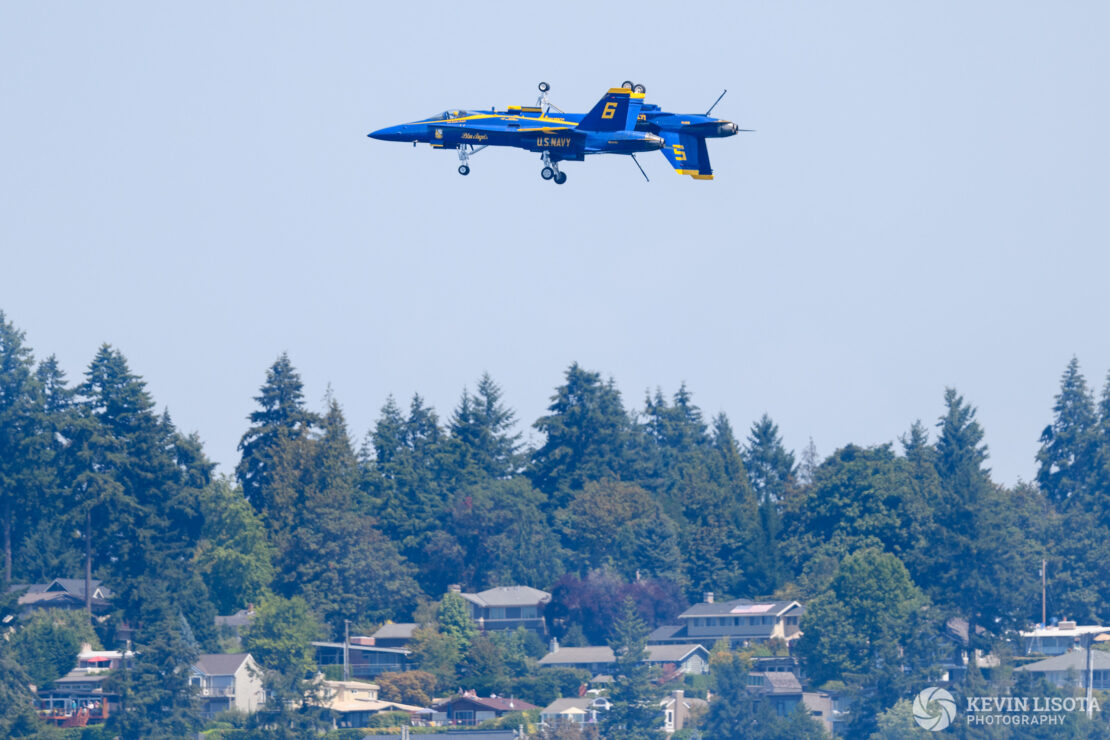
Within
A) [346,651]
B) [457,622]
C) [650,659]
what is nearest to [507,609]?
[457,622]

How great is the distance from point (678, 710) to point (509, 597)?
879 inches

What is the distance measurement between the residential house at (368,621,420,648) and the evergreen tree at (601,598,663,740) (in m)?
16.8

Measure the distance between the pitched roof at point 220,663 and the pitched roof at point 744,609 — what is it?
33229 millimetres

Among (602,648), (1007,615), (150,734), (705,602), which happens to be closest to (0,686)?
(150,734)

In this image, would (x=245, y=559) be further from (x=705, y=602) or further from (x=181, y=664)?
(x=705, y=602)

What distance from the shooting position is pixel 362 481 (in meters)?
159

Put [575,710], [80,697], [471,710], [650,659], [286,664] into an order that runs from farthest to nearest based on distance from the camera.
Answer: [650,659]
[286,664]
[80,697]
[575,710]
[471,710]

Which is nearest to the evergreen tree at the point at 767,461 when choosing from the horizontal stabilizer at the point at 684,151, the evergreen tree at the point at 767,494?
the evergreen tree at the point at 767,494

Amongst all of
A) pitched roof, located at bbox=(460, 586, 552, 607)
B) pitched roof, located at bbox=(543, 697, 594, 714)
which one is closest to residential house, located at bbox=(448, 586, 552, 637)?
pitched roof, located at bbox=(460, 586, 552, 607)

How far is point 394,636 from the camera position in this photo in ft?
440

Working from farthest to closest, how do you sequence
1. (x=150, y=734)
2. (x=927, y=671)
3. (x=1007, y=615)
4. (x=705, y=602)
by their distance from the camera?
(x=705, y=602) < (x=1007, y=615) < (x=927, y=671) < (x=150, y=734)

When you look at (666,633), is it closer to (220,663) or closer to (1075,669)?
(1075,669)

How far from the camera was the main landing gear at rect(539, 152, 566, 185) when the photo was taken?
70.2 metres

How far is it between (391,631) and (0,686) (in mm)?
28126
